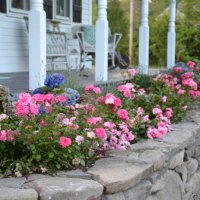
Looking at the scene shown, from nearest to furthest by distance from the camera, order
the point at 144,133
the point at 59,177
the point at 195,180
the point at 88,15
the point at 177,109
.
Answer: the point at 59,177
the point at 144,133
the point at 195,180
the point at 177,109
the point at 88,15

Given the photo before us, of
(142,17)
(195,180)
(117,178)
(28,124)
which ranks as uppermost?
(142,17)

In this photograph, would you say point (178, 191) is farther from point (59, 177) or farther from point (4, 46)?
point (4, 46)

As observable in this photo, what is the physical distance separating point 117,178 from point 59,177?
29 cm

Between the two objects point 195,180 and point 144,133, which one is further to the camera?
point 195,180

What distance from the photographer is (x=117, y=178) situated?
6.72ft

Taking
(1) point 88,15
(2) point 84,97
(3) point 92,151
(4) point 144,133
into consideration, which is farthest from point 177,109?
(1) point 88,15

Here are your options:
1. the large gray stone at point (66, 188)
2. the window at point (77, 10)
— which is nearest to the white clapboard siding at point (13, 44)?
the window at point (77, 10)

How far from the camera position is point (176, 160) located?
2.85m

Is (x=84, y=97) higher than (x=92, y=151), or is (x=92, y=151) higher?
(x=84, y=97)

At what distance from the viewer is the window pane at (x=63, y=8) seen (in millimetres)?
8164

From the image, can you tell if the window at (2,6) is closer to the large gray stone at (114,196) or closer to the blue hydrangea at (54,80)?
the blue hydrangea at (54,80)

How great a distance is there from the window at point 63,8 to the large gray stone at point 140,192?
615 cm

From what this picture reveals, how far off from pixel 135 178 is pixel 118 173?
10cm

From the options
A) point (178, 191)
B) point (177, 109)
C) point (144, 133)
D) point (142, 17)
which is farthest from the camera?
point (142, 17)
